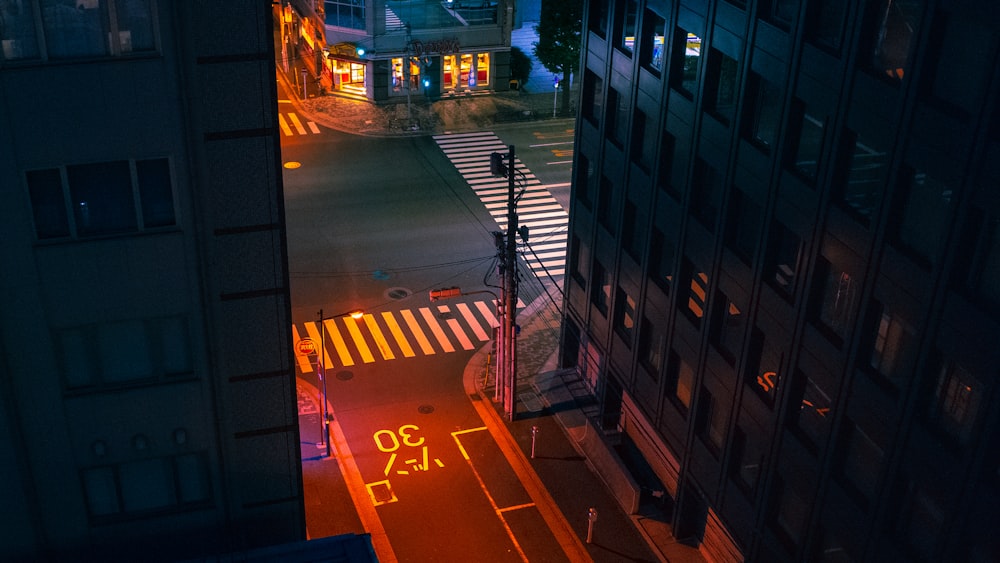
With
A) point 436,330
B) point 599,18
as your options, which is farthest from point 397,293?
point 599,18

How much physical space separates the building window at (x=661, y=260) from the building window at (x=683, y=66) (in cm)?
517

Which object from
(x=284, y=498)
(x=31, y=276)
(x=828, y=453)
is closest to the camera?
(x=31, y=276)

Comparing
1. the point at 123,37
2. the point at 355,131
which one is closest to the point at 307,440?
the point at 123,37

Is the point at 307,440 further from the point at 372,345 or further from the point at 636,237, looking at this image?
the point at 636,237

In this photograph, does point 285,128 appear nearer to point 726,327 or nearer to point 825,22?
point 726,327

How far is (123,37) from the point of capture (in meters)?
18.2

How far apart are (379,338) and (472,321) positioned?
4918 millimetres

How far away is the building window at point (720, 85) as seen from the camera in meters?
31.2

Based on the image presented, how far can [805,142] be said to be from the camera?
90.4 feet

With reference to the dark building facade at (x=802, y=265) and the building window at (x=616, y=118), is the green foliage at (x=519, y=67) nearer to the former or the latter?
the dark building facade at (x=802, y=265)

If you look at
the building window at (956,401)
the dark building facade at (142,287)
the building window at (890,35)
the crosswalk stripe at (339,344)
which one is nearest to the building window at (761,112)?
the building window at (890,35)

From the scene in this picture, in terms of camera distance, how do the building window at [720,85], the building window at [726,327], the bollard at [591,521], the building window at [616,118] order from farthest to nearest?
the building window at [616,118]
the bollard at [591,521]
the building window at [726,327]
the building window at [720,85]

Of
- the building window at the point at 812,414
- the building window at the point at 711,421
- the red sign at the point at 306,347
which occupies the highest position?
the building window at the point at 812,414

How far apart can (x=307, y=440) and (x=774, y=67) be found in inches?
977
